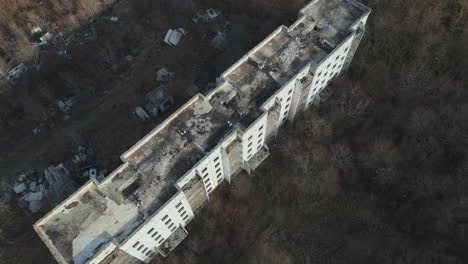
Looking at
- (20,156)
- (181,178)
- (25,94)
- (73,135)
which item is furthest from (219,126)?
(25,94)

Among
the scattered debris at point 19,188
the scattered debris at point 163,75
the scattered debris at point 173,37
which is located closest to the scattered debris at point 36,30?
the scattered debris at point 173,37

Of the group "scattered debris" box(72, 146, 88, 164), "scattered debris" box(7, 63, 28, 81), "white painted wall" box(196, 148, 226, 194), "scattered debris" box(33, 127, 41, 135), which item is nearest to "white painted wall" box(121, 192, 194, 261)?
"white painted wall" box(196, 148, 226, 194)

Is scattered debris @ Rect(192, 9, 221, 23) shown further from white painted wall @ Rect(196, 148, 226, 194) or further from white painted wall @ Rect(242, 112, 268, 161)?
white painted wall @ Rect(196, 148, 226, 194)

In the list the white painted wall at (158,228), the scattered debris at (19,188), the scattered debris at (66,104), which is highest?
the scattered debris at (66,104)

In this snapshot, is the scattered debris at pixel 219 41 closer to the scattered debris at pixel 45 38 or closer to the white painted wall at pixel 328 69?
the white painted wall at pixel 328 69

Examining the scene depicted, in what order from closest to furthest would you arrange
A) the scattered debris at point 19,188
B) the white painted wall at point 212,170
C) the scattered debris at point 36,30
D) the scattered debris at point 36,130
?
the white painted wall at point 212,170
the scattered debris at point 19,188
the scattered debris at point 36,130
the scattered debris at point 36,30

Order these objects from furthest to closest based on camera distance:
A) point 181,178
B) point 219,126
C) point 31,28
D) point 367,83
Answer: point 31,28, point 367,83, point 219,126, point 181,178

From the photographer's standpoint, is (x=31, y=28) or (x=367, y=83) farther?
(x=31, y=28)

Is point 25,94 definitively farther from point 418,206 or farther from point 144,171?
point 418,206

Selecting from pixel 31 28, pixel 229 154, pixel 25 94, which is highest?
pixel 31 28
